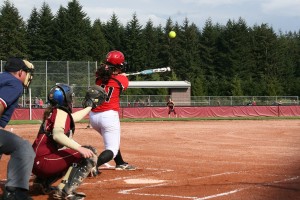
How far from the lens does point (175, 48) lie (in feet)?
313

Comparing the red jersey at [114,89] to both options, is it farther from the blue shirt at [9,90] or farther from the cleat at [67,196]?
the blue shirt at [9,90]

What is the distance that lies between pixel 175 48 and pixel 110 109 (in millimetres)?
87612

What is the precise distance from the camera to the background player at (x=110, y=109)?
8.25m

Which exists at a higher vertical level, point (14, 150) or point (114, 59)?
point (114, 59)

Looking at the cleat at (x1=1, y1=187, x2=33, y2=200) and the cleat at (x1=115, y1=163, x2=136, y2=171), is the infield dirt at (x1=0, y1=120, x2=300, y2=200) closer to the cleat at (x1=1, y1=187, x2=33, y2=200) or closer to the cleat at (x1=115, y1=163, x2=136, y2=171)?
the cleat at (x1=115, y1=163, x2=136, y2=171)

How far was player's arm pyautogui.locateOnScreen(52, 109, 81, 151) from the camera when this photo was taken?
627cm

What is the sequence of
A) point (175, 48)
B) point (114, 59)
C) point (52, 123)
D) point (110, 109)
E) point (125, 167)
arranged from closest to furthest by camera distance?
1. point (52, 123)
2. point (110, 109)
3. point (114, 59)
4. point (125, 167)
5. point (175, 48)

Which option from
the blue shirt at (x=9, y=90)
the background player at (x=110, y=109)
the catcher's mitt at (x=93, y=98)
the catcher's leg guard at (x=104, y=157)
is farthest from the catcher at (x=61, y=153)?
the background player at (x=110, y=109)

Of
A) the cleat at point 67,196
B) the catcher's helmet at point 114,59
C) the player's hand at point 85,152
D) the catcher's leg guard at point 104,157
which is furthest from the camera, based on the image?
the catcher's helmet at point 114,59

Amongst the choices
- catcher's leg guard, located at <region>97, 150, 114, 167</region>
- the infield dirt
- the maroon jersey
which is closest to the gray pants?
the maroon jersey

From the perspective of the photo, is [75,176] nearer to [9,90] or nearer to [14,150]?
[14,150]

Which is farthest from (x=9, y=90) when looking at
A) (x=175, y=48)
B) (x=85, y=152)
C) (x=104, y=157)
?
(x=175, y=48)

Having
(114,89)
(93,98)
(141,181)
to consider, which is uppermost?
(114,89)

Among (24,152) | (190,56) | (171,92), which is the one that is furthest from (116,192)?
(190,56)
